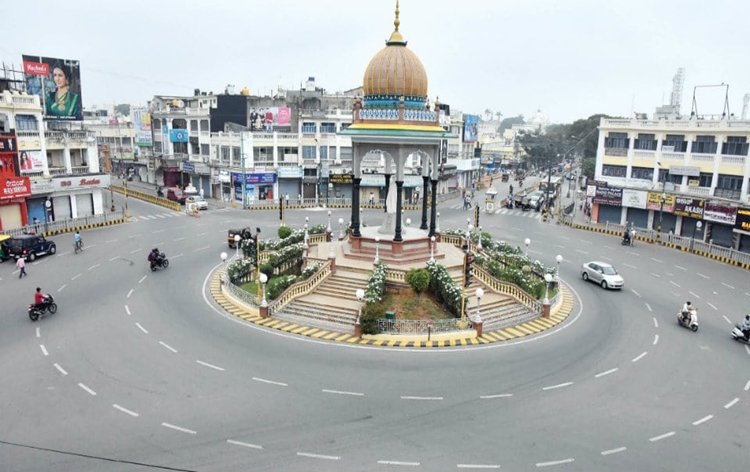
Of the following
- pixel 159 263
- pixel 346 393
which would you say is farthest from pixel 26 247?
pixel 346 393

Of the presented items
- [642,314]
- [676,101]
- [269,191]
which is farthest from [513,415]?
[676,101]

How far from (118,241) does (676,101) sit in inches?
3069

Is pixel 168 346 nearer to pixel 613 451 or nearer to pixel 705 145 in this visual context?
pixel 613 451

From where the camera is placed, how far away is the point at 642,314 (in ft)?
91.4

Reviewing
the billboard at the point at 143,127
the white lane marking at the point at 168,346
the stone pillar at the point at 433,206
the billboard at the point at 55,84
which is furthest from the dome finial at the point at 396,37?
the billboard at the point at 143,127

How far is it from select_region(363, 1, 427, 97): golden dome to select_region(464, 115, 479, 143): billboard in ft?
181

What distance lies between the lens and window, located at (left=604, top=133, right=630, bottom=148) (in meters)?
53.5

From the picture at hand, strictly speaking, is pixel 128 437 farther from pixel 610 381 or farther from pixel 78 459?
pixel 610 381

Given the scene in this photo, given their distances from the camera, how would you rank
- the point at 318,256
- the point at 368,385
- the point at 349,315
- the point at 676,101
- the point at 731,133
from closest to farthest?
the point at 368,385, the point at 349,315, the point at 318,256, the point at 731,133, the point at 676,101

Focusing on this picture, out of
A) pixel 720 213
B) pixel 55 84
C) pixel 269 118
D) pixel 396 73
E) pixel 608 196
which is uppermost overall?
pixel 55 84

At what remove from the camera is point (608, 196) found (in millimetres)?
53719

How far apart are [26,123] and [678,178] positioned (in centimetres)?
5812

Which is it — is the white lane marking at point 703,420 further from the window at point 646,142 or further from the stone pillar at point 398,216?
the window at point 646,142

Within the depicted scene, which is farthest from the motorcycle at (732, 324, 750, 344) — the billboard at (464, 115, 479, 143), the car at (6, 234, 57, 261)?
the billboard at (464, 115, 479, 143)
